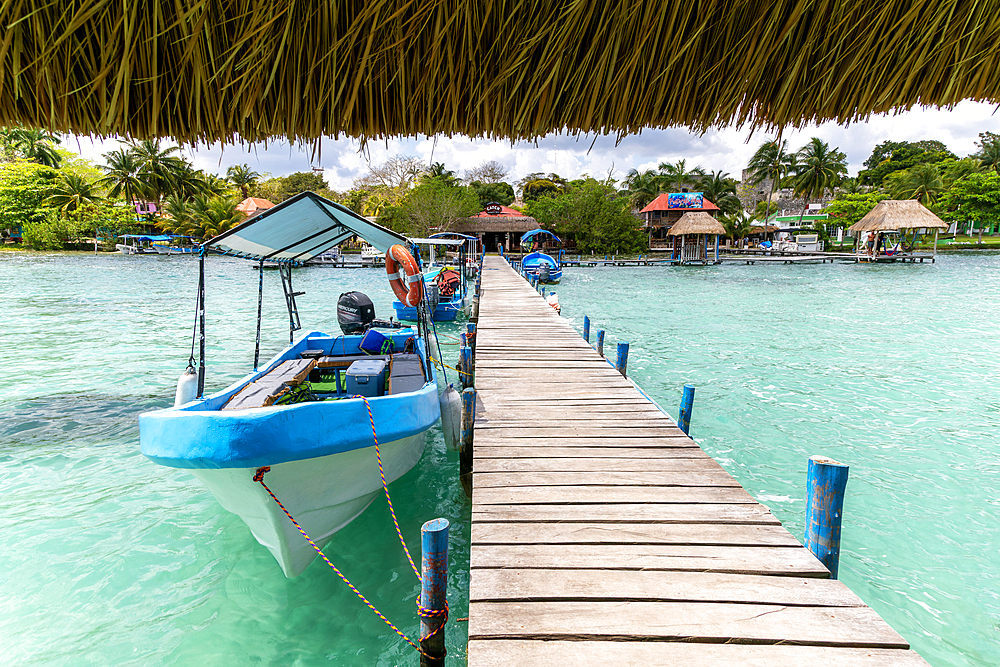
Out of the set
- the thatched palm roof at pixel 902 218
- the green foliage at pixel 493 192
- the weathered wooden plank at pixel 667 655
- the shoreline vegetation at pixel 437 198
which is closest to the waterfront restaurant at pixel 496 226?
the shoreline vegetation at pixel 437 198

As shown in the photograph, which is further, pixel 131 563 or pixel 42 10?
pixel 131 563

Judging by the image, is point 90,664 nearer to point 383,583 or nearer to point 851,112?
point 383,583

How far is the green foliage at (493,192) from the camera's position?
5800 centimetres

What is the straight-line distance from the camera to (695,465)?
345 cm

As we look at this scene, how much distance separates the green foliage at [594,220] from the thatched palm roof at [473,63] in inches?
1589

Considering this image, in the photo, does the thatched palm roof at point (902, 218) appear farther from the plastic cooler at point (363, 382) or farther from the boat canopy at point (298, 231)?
the plastic cooler at point (363, 382)

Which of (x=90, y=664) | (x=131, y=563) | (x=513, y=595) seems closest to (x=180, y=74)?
(x=513, y=595)

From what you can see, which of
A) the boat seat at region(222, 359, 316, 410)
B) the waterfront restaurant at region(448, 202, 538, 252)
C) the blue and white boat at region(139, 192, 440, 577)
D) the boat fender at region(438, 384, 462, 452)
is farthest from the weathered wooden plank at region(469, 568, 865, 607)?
Answer: the waterfront restaurant at region(448, 202, 538, 252)

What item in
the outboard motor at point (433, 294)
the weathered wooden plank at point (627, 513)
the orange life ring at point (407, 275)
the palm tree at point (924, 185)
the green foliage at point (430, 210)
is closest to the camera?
the weathered wooden plank at point (627, 513)

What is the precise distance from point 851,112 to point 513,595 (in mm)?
2775

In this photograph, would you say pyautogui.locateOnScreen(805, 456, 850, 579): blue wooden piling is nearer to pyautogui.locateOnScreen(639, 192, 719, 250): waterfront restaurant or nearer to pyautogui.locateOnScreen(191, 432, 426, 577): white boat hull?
pyautogui.locateOnScreen(191, 432, 426, 577): white boat hull

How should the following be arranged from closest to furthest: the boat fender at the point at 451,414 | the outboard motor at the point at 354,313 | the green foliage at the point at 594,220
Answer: the boat fender at the point at 451,414, the outboard motor at the point at 354,313, the green foliage at the point at 594,220

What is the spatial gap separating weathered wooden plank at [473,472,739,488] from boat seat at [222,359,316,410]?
2222 mm

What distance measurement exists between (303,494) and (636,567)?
7.83ft
